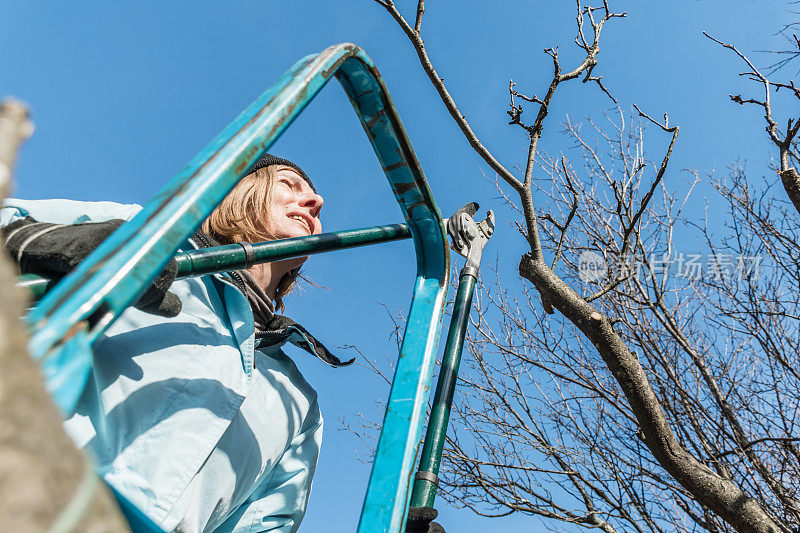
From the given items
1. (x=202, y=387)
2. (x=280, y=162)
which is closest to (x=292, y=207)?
(x=280, y=162)

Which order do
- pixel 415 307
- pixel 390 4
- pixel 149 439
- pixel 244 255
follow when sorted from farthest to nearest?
pixel 390 4
pixel 415 307
pixel 244 255
pixel 149 439

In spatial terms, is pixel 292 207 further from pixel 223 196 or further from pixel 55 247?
pixel 223 196

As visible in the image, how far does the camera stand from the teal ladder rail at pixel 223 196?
0.53 metres

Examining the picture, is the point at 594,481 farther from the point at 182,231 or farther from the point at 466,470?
the point at 182,231

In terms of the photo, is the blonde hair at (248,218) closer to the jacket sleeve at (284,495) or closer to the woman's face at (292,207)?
the woman's face at (292,207)

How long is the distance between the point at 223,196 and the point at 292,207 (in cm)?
121

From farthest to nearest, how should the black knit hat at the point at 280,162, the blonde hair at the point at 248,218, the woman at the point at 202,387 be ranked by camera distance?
the black knit hat at the point at 280,162, the blonde hair at the point at 248,218, the woman at the point at 202,387

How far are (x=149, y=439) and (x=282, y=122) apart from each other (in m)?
0.66

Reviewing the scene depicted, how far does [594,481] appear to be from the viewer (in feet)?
13.1

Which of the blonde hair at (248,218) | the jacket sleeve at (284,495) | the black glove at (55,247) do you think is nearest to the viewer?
the black glove at (55,247)

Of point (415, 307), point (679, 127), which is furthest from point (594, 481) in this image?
point (415, 307)

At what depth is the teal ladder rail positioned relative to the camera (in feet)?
1.75

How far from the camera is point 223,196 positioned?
75 cm

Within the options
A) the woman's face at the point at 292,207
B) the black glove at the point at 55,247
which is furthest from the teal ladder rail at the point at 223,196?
the woman's face at the point at 292,207
